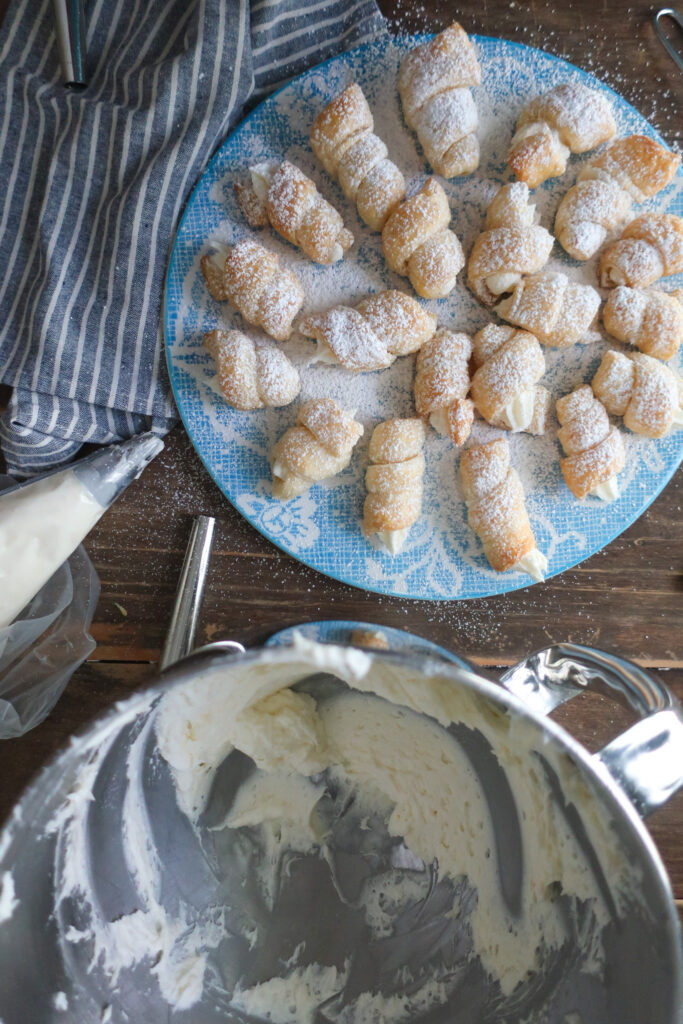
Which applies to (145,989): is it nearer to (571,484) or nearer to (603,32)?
(571,484)

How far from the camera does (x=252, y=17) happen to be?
89cm

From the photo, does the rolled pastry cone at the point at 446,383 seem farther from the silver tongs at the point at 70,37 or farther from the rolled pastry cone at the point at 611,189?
the silver tongs at the point at 70,37

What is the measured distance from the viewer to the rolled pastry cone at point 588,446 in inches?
36.2

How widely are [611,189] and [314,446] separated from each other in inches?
19.9

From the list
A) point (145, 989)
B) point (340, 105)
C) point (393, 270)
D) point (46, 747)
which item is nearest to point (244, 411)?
A: point (393, 270)

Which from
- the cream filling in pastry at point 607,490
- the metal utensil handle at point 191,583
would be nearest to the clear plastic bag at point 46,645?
the metal utensil handle at point 191,583

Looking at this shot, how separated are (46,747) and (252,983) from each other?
428 millimetres

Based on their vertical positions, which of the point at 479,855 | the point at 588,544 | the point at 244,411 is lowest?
the point at 479,855

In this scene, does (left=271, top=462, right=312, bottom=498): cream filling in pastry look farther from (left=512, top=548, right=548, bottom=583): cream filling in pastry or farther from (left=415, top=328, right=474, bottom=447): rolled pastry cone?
(left=512, top=548, right=548, bottom=583): cream filling in pastry

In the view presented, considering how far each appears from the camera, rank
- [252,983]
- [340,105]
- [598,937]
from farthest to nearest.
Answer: [340,105]
[252,983]
[598,937]

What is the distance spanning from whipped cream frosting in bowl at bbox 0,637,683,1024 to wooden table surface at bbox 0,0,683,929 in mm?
284

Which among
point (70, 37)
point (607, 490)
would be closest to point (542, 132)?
point (607, 490)

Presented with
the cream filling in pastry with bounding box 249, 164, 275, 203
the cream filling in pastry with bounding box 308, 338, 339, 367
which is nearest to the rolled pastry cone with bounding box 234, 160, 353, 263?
the cream filling in pastry with bounding box 249, 164, 275, 203

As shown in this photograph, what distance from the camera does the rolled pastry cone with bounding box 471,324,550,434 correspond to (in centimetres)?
91
